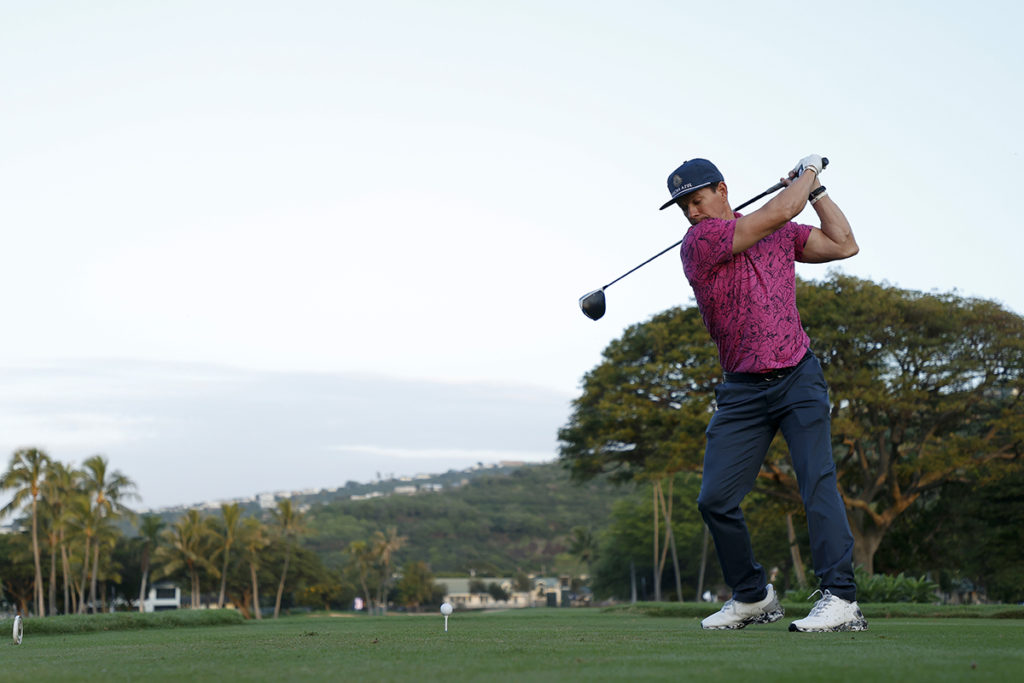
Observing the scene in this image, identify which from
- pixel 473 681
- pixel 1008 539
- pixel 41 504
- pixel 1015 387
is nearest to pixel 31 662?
pixel 473 681

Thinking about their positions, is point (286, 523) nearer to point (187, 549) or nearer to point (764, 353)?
point (187, 549)

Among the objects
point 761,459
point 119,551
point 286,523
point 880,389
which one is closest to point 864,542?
point 880,389

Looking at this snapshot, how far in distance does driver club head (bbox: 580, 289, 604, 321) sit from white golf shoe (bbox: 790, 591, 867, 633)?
7.63 ft

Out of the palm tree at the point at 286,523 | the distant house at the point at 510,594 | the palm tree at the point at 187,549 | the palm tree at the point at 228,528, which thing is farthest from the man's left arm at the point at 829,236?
the distant house at the point at 510,594

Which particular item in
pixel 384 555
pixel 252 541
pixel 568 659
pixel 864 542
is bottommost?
pixel 384 555

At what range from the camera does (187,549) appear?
3194 inches

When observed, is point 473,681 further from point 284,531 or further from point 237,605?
point 237,605

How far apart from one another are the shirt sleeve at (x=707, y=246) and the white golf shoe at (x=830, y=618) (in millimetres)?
1787

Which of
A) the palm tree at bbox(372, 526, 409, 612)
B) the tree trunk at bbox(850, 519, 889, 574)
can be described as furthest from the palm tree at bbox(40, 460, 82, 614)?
the palm tree at bbox(372, 526, 409, 612)

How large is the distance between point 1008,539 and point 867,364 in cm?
873

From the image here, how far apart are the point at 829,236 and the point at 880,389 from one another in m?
23.8

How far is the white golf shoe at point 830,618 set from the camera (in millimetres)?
5250

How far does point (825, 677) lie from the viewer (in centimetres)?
297

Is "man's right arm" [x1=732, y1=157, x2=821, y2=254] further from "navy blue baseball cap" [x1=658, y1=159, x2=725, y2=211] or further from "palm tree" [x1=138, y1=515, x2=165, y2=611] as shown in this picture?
"palm tree" [x1=138, y1=515, x2=165, y2=611]
